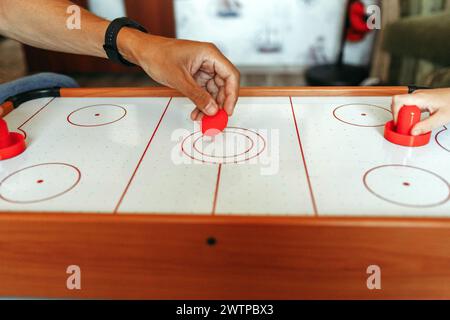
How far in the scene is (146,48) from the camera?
0.85 meters

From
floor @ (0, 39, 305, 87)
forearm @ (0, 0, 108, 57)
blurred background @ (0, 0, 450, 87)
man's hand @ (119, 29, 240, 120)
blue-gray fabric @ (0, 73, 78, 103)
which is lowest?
floor @ (0, 39, 305, 87)

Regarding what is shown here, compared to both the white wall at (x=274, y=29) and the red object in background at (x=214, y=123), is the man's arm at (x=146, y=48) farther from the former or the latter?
the white wall at (x=274, y=29)

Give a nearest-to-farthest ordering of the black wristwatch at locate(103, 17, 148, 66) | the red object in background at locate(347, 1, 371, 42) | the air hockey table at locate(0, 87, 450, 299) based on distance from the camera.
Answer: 1. the air hockey table at locate(0, 87, 450, 299)
2. the black wristwatch at locate(103, 17, 148, 66)
3. the red object in background at locate(347, 1, 371, 42)

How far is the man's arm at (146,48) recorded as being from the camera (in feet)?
2.68

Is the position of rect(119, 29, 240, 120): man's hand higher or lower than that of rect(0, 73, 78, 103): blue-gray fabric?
higher

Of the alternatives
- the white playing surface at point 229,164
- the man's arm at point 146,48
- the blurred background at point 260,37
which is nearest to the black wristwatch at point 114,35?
the man's arm at point 146,48

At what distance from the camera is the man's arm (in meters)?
0.82

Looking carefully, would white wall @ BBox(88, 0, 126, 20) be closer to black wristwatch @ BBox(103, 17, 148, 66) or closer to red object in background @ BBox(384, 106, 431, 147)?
black wristwatch @ BBox(103, 17, 148, 66)

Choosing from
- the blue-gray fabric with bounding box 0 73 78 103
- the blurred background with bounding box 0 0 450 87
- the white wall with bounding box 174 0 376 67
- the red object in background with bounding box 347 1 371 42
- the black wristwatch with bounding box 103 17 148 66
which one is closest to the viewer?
the black wristwatch with bounding box 103 17 148 66

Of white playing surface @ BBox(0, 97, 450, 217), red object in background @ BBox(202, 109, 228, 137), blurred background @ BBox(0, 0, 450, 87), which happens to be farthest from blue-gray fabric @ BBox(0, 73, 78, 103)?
blurred background @ BBox(0, 0, 450, 87)

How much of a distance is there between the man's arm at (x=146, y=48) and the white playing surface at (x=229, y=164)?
0.29 feet

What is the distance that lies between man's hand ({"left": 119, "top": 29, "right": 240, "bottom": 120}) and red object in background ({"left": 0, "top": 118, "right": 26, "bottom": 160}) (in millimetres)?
296

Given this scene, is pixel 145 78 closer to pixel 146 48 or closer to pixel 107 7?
pixel 107 7

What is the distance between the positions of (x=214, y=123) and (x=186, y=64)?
0.14 meters
